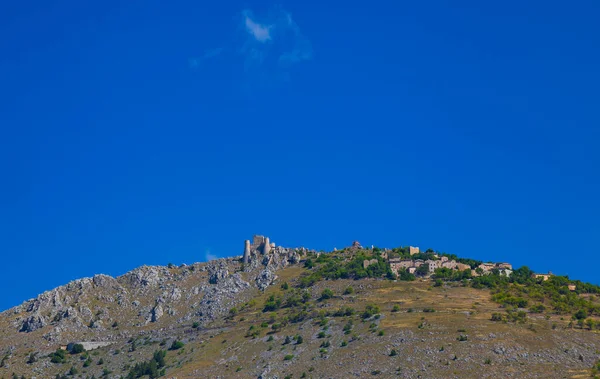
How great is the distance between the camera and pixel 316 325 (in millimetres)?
161000

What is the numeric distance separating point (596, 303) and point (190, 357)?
A: 80.8m

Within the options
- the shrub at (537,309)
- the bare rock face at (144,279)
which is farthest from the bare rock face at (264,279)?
the shrub at (537,309)

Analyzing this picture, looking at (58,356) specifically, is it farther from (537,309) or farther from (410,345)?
(537,309)

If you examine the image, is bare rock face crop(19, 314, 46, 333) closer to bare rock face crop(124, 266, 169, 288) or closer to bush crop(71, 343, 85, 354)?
bush crop(71, 343, 85, 354)

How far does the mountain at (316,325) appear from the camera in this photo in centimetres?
13675

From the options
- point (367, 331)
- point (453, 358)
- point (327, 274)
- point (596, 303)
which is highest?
point (327, 274)

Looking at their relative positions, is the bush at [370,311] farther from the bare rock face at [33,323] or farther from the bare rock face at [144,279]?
the bare rock face at [33,323]

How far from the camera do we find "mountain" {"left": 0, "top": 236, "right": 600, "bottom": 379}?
5384 inches

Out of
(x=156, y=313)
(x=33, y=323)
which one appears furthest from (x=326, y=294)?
(x=33, y=323)

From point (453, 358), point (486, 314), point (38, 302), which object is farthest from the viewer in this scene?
point (38, 302)

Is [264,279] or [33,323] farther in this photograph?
[264,279]

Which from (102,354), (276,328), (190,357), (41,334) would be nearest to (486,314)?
(276,328)

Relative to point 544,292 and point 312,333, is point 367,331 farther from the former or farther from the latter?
point 544,292

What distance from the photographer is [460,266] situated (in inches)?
7864
